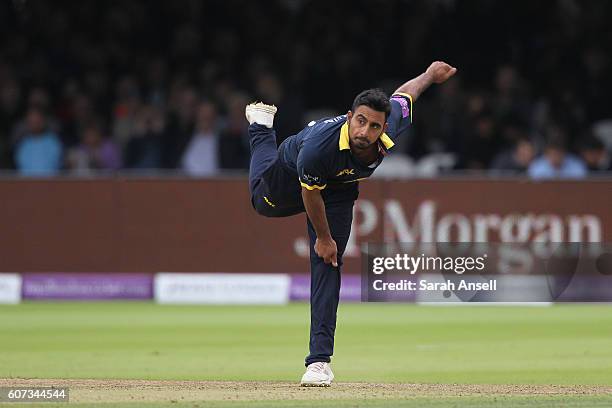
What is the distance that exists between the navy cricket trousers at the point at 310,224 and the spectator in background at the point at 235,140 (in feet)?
26.4

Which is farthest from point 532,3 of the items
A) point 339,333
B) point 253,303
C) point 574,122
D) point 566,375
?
point 566,375

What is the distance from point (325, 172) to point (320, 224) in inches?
13.5

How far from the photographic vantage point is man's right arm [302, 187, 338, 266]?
8.16 m

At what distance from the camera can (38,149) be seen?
1712 cm

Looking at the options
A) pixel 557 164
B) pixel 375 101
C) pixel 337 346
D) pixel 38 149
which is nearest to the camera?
pixel 375 101

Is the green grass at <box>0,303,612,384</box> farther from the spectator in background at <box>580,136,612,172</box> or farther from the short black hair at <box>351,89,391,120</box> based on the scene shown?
the short black hair at <box>351,89,391,120</box>

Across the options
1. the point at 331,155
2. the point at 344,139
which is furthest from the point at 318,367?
the point at 344,139

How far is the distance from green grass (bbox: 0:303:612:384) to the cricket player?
101cm

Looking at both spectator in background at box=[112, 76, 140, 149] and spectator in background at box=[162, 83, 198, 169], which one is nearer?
spectator in background at box=[162, 83, 198, 169]

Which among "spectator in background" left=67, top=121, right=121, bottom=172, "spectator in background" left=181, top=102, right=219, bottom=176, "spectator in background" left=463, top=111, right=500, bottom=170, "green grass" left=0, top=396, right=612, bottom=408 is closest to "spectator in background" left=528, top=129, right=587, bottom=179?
"spectator in background" left=463, top=111, right=500, bottom=170

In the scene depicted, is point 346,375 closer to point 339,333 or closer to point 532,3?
point 339,333

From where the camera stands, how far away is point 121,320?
1378 cm

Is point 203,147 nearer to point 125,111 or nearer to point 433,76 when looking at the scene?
point 125,111

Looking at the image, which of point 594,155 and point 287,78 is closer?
point 594,155
